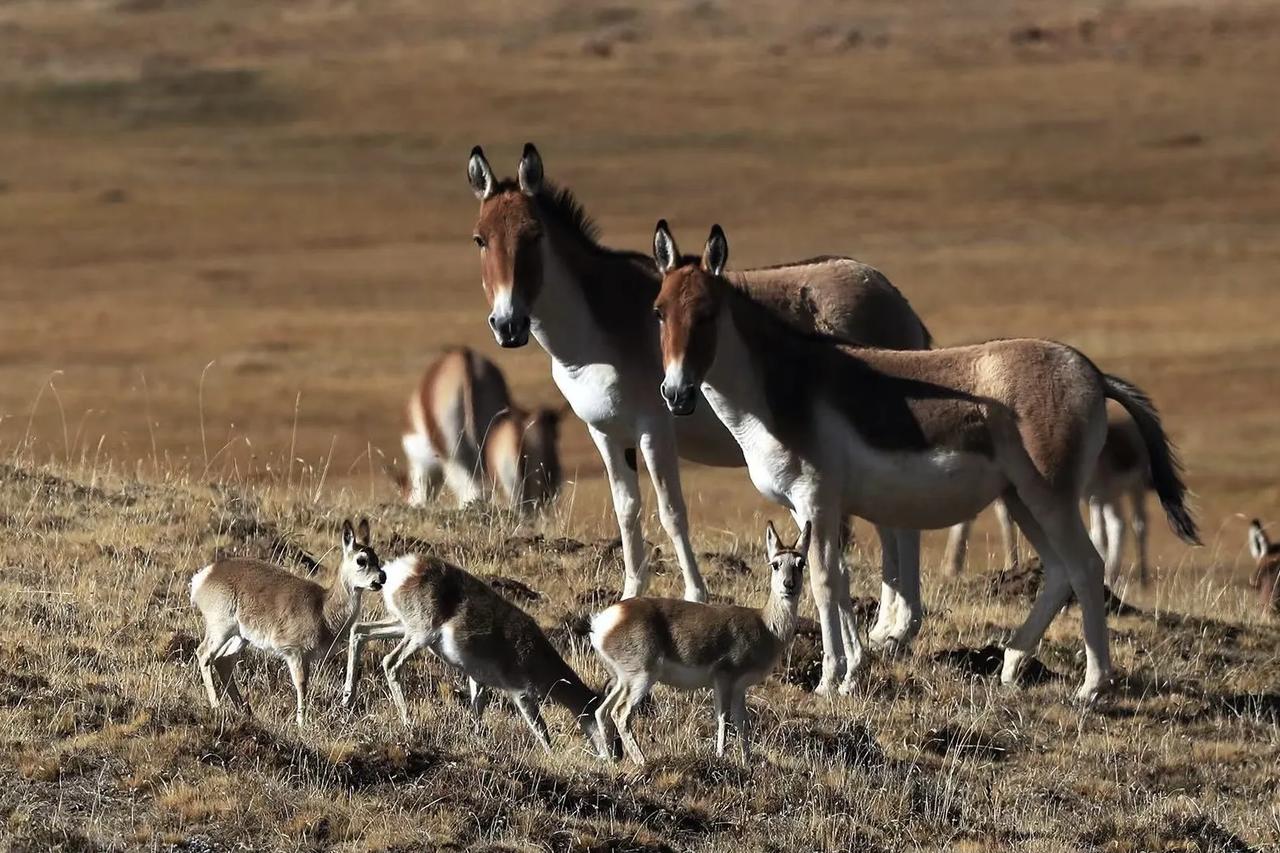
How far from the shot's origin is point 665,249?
12.0m

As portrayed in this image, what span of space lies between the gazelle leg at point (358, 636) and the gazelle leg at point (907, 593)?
408 centimetres

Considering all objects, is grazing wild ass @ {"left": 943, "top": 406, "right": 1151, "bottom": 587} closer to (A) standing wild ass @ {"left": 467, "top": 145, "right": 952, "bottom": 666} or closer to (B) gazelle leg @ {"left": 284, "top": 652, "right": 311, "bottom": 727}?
(A) standing wild ass @ {"left": 467, "top": 145, "right": 952, "bottom": 666}

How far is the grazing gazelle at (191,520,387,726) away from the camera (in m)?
10.4

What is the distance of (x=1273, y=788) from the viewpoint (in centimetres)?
1159

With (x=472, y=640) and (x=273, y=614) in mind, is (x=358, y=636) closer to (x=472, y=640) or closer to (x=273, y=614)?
(x=273, y=614)

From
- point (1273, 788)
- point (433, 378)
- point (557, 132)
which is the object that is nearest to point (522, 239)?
point (1273, 788)

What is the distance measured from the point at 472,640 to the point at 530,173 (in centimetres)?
407

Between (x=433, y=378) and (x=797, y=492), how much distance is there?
362 inches

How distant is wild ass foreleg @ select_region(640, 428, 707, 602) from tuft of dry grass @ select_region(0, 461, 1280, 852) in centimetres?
68

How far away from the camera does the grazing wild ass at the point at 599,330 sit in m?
13.1

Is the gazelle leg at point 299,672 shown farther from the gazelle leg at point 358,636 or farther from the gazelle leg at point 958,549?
the gazelle leg at point 958,549

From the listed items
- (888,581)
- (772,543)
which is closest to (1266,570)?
(888,581)

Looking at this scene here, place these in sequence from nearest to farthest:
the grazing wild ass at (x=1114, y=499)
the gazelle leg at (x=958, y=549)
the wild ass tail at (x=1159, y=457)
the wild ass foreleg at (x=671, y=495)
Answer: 1. the wild ass tail at (x=1159, y=457)
2. the wild ass foreleg at (x=671, y=495)
3. the gazelle leg at (x=958, y=549)
4. the grazing wild ass at (x=1114, y=499)

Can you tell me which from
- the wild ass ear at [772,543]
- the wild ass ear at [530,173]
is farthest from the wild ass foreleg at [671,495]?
the wild ass ear at [772,543]
